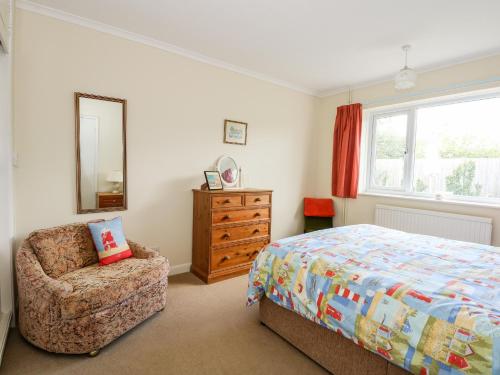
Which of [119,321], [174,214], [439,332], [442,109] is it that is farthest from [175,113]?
[442,109]

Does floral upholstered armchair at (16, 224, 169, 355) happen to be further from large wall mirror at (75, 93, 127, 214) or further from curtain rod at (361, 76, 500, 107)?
curtain rod at (361, 76, 500, 107)

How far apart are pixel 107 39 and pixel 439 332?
3287 millimetres

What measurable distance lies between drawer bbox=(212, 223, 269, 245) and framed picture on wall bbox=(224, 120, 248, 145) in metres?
1.12

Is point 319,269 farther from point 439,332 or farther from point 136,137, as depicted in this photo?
point 136,137

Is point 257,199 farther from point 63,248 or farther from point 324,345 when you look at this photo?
point 63,248

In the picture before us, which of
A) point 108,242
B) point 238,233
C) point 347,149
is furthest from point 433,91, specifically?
point 108,242

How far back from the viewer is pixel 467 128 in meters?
3.24

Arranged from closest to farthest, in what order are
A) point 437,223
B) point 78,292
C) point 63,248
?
point 78,292 < point 63,248 < point 437,223

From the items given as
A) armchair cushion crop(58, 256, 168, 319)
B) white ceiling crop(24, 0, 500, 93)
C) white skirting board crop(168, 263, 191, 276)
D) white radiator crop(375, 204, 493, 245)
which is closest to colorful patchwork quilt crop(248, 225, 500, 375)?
armchair cushion crop(58, 256, 168, 319)

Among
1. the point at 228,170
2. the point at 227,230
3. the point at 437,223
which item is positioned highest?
the point at 228,170

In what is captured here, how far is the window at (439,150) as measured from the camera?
10.2 ft

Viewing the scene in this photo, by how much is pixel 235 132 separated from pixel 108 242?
199 cm

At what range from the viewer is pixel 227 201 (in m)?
3.03

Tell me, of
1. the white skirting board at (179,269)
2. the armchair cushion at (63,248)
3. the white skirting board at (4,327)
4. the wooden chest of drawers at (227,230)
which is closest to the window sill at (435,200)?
the wooden chest of drawers at (227,230)
